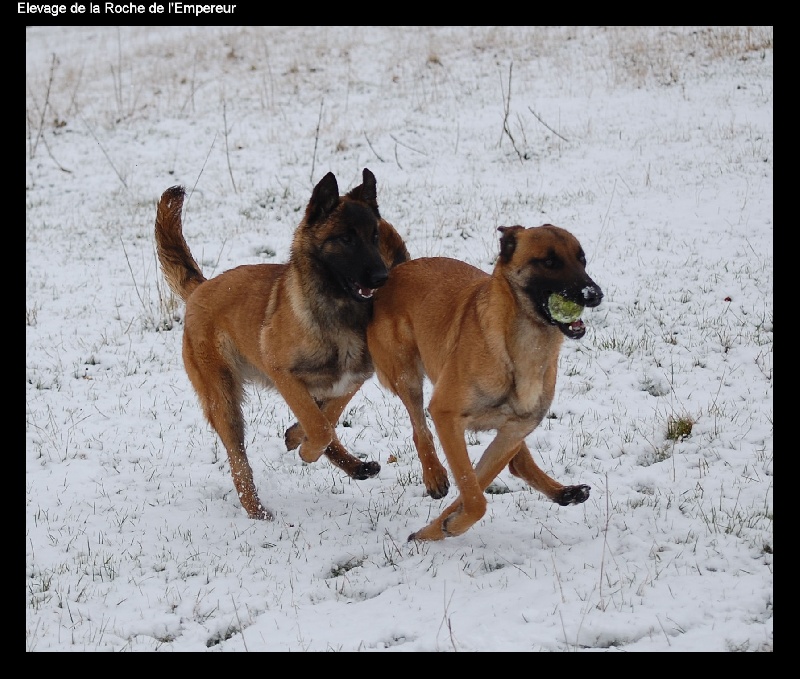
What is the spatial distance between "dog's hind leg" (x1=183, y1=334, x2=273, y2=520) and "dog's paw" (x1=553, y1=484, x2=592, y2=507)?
6.93ft

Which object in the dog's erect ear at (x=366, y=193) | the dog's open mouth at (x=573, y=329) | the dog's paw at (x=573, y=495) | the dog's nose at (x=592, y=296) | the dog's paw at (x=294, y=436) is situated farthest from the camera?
the dog's paw at (x=294, y=436)

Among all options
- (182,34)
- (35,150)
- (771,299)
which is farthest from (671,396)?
(182,34)

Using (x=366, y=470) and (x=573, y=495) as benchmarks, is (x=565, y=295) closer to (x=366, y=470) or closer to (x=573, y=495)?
(x=573, y=495)

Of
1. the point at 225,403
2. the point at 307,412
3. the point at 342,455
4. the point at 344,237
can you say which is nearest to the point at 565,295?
the point at 344,237

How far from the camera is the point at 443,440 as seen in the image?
4.62m

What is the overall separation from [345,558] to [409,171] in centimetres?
1032

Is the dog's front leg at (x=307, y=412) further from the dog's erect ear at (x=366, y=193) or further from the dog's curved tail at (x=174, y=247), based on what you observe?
the dog's curved tail at (x=174, y=247)

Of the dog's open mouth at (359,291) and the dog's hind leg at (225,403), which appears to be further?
the dog's hind leg at (225,403)

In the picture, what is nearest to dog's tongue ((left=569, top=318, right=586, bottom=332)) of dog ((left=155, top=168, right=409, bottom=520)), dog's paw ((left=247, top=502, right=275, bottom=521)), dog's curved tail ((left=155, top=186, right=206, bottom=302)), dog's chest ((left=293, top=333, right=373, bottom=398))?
dog ((left=155, top=168, right=409, bottom=520))

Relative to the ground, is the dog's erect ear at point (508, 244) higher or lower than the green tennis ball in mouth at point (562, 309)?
higher

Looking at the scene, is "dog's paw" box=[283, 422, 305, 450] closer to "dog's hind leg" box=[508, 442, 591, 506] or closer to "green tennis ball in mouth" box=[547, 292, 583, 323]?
"dog's hind leg" box=[508, 442, 591, 506]

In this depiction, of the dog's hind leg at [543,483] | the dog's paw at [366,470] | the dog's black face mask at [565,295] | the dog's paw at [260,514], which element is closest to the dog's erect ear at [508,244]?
the dog's black face mask at [565,295]

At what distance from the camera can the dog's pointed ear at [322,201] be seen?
5.29 m
